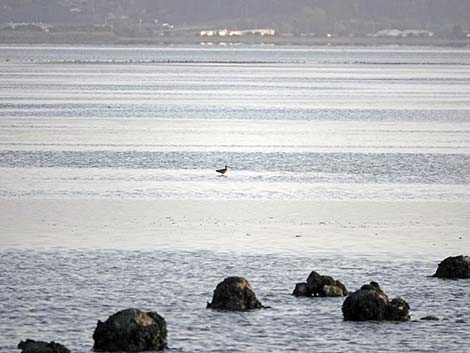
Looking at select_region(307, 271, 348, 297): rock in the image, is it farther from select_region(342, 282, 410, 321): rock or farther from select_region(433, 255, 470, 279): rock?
select_region(433, 255, 470, 279): rock

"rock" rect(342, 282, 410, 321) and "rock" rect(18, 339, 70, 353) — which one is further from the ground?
"rock" rect(342, 282, 410, 321)

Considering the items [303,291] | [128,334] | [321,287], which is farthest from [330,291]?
[128,334]

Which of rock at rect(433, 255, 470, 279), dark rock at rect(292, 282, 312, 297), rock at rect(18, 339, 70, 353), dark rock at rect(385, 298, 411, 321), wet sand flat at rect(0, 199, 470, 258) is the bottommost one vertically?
rock at rect(18, 339, 70, 353)

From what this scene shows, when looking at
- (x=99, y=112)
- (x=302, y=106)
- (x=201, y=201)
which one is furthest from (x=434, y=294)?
(x=302, y=106)

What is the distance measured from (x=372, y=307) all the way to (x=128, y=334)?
528cm

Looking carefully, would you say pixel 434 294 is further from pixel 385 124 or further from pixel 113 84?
pixel 113 84

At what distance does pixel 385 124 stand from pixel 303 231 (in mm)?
54237

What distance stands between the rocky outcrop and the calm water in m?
0.45

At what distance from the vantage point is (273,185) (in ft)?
188

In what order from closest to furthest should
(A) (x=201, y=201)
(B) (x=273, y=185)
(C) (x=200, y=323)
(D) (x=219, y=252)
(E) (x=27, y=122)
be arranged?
(C) (x=200, y=323), (D) (x=219, y=252), (A) (x=201, y=201), (B) (x=273, y=185), (E) (x=27, y=122)

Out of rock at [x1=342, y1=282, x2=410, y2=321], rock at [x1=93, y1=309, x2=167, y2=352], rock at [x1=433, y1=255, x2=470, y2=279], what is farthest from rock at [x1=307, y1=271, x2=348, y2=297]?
rock at [x1=93, y1=309, x2=167, y2=352]

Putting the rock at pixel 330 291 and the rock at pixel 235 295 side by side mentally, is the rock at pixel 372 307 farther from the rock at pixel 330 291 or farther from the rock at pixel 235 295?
the rock at pixel 330 291

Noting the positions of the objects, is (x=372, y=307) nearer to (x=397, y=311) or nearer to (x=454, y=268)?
(x=397, y=311)

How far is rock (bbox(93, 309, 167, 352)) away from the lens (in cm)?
2777
